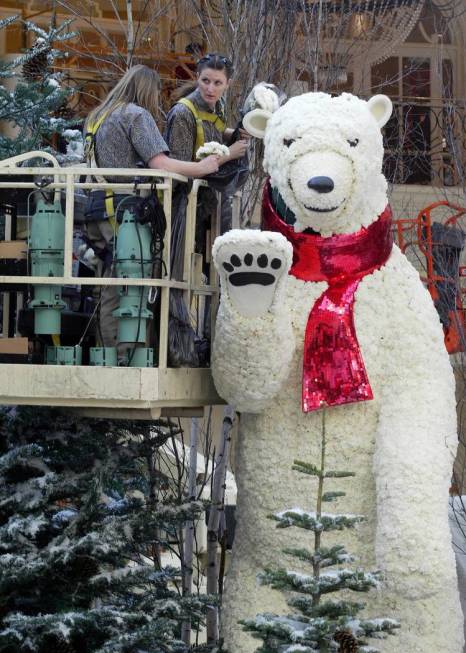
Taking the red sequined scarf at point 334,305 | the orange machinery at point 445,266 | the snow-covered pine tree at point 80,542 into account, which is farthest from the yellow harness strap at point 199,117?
the orange machinery at point 445,266

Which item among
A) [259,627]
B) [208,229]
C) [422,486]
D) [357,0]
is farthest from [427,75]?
[259,627]

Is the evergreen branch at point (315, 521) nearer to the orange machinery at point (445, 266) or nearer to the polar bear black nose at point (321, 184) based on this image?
the polar bear black nose at point (321, 184)

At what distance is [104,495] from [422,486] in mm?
1620

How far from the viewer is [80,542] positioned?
594 centimetres

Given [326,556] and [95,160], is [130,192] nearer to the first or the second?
[95,160]

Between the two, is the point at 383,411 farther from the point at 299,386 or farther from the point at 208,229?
the point at 208,229

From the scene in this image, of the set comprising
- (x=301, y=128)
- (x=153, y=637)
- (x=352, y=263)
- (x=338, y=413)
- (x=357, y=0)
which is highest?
(x=357, y=0)

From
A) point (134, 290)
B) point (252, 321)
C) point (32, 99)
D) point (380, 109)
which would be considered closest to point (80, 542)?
point (134, 290)

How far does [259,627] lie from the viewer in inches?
181

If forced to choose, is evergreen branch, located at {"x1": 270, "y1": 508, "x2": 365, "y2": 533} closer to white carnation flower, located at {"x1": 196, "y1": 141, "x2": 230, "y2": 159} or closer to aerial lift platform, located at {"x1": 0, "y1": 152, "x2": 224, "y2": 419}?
aerial lift platform, located at {"x1": 0, "y1": 152, "x2": 224, "y2": 419}

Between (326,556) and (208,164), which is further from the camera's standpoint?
(208,164)

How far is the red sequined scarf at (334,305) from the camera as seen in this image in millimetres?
5871

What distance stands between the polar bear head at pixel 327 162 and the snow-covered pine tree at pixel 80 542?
1428 millimetres

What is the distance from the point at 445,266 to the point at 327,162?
3.83m
